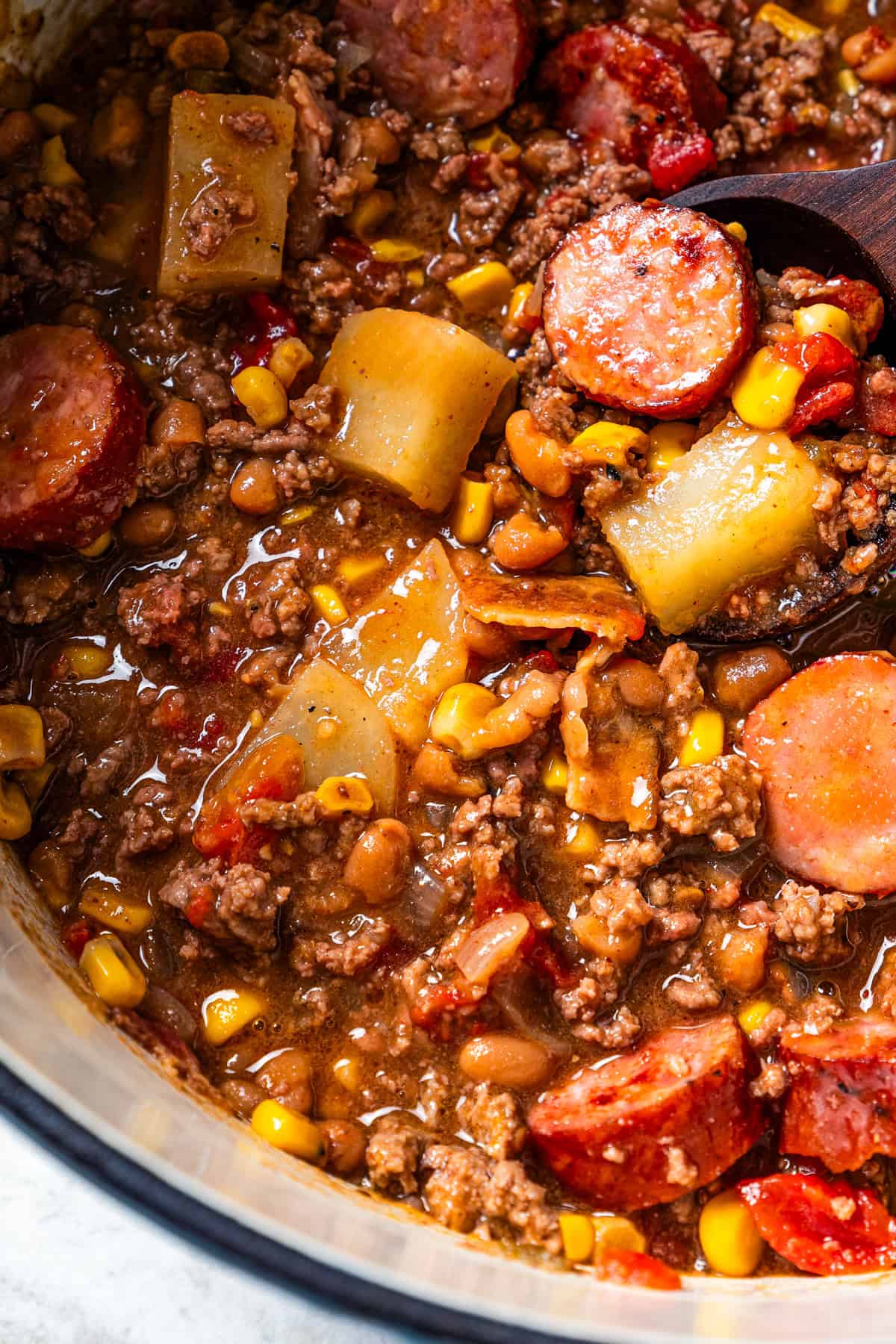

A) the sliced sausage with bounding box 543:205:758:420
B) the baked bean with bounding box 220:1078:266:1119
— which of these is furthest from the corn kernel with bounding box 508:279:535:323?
the baked bean with bounding box 220:1078:266:1119

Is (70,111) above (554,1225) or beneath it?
above

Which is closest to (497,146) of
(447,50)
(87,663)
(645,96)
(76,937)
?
(447,50)

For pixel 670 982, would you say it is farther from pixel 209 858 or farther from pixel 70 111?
pixel 70 111

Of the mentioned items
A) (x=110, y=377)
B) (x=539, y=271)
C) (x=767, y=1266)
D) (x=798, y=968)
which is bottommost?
(x=767, y=1266)

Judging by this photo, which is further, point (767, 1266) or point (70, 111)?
Result: point (70, 111)

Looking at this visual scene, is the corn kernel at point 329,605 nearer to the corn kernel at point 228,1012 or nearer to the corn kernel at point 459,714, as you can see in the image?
the corn kernel at point 459,714

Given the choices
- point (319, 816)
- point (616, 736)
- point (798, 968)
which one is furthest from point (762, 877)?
point (319, 816)

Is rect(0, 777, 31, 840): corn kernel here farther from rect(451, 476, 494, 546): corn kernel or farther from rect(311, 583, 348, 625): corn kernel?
rect(451, 476, 494, 546): corn kernel
